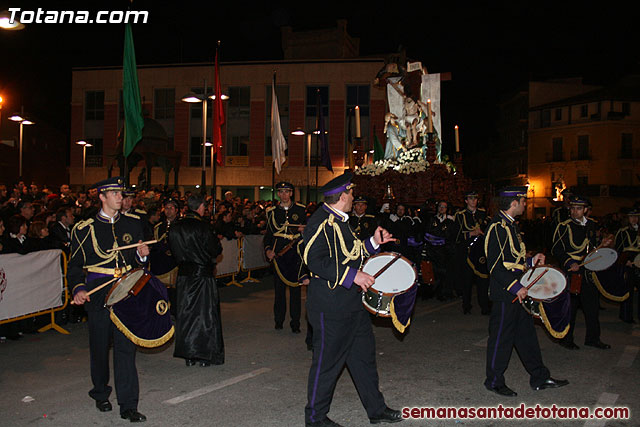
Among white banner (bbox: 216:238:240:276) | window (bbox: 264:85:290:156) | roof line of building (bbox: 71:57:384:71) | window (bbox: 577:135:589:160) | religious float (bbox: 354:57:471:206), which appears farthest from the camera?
window (bbox: 577:135:589:160)

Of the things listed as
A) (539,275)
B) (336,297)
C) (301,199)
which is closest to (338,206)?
(336,297)

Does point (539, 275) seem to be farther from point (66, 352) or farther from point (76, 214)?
point (76, 214)

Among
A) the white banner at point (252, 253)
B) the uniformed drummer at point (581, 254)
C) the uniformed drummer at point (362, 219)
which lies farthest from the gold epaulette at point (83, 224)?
the white banner at point (252, 253)

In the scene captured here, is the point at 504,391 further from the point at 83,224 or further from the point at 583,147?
the point at 583,147

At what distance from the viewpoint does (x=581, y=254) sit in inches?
327

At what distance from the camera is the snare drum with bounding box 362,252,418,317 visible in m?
5.23

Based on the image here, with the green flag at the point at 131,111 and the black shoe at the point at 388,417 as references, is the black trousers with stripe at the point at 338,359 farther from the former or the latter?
the green flag at the point at 131,111

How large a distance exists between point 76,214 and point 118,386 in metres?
7.69

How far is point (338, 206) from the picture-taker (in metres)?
5.07

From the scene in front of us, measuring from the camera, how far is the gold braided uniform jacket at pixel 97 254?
5348 millimetres

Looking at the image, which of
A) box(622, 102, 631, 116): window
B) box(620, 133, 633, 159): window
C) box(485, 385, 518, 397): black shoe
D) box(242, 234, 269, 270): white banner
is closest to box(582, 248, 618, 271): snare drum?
box(485, 385, 518, 397): black shoe

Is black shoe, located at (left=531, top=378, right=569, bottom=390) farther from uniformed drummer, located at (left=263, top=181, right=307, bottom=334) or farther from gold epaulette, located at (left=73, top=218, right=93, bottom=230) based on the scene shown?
gold epaulette, located at (left=73, top=218, right=93, bottom=230)

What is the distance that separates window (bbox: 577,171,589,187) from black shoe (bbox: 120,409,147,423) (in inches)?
2333

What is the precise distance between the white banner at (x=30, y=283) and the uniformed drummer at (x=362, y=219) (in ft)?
17.0
